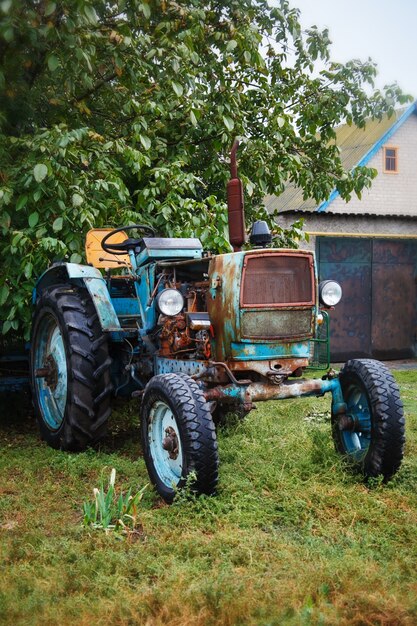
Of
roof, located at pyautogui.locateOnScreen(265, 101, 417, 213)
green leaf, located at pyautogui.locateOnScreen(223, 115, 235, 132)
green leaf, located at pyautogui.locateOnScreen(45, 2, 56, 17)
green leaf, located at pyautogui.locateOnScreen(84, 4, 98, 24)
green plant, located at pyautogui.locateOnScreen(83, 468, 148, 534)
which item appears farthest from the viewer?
roof, located at pyautogui.locateOnScreen(265, 101, 417, 213)

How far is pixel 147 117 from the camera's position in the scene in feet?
22.5

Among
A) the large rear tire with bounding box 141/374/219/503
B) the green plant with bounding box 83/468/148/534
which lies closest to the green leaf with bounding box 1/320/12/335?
the large rear tire with bounding box 141/374/219/503

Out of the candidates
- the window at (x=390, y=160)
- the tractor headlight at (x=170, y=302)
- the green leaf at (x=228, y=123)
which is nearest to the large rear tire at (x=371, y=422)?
the tractor headlight at (x=170, y=302)

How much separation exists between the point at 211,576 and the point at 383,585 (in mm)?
701

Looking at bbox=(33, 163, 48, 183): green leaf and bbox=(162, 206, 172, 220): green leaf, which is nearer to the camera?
bbox=(33, 163, 48, 183): green leaf

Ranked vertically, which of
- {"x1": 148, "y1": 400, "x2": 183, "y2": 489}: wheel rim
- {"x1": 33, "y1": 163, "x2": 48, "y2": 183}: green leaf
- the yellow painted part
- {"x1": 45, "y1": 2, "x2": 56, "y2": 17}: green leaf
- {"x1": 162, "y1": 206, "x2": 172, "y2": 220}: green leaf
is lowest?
{"x1": 148, "y1": 400, "x2": 183, "y2": 489}: wheel rim

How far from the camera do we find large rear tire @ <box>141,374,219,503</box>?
3914mm

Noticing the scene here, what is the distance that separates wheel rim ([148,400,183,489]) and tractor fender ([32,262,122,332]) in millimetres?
1025

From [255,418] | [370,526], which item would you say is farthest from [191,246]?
[370,526]

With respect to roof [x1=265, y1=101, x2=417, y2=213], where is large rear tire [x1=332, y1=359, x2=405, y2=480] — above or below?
below

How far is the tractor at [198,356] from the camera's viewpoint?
4.26m

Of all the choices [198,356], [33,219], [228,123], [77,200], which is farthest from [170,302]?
[228,123]

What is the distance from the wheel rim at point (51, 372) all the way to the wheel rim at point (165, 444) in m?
1.21

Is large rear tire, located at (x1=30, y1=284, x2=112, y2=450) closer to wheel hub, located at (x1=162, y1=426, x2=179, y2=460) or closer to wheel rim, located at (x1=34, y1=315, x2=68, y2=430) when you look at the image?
wheel rim, located at (x1=34, y1=315, x2=68, y2=430)
